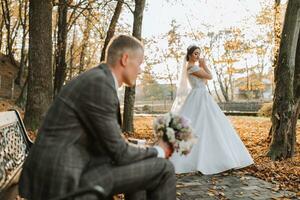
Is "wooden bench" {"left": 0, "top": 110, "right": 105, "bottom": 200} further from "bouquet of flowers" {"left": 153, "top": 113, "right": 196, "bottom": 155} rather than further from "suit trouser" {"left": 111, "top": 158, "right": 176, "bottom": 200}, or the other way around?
"bouquet of flowers" {"left": 153, "top": 113, "right": 196, "bottom": 155}

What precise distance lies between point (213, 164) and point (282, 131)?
9.51ft

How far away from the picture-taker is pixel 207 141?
789cm

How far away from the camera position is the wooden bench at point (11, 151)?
3.54m

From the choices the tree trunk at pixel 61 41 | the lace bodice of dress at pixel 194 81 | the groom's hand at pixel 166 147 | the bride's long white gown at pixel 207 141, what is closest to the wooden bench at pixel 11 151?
the groom's hand at pixel 166 147

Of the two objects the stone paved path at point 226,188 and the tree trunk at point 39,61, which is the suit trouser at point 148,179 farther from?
the tree trunk at point 39,61

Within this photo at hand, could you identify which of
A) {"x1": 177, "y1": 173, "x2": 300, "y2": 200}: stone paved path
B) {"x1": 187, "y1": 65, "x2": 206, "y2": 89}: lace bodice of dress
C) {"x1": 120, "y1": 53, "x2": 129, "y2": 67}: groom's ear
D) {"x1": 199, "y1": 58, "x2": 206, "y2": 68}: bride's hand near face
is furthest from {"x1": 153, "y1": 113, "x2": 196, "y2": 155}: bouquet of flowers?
{"x1": 199, "y1": 58, "x2": 206, "y2": 68}: bride's hand near face

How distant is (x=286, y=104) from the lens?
9.68 metres

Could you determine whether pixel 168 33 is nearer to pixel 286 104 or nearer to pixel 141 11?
pixel 141 11

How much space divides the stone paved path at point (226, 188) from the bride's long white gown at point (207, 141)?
0.24m

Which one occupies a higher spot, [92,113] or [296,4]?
[296,4]

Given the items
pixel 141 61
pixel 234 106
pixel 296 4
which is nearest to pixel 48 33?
pixel 296 4

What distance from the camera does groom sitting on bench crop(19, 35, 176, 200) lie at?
2.82m

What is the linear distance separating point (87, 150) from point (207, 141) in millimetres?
Result: 5140

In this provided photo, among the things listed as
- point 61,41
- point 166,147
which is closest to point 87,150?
point 166,147
